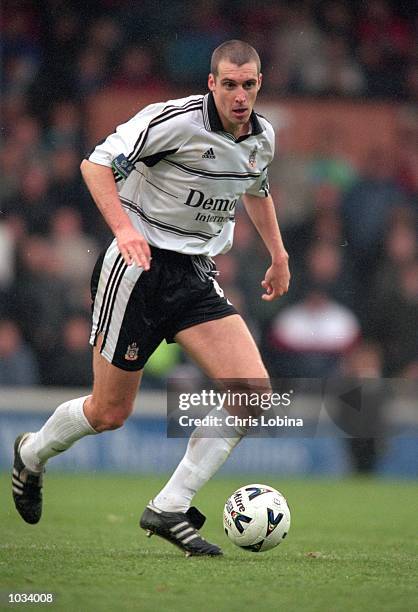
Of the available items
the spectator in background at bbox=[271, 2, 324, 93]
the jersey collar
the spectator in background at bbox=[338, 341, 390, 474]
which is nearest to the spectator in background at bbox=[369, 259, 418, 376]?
the spectator in background at bbox=[338, 341, 390, 474]

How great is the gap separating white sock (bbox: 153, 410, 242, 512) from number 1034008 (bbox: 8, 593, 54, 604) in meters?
1.29

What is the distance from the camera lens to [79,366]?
10539 millimetres

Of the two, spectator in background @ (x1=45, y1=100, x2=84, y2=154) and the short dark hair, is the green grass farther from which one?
spectator in background @ (x1=45, y1=100, x2=84, y2=154)

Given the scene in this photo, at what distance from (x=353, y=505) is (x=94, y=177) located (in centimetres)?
409

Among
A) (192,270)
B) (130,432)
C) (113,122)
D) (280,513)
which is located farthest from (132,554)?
(113,122)

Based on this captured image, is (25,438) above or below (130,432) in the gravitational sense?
above

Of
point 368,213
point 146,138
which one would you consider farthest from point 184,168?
point 368,213

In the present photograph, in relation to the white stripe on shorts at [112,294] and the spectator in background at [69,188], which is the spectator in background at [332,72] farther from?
the white stripe on shorts at [112,294]

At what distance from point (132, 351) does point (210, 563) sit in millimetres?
1006

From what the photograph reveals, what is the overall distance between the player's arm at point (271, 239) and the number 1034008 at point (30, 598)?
2.18m

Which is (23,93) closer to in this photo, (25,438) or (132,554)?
(25,438)

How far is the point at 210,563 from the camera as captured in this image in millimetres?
5055

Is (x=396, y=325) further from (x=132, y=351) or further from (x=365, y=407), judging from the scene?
(x=132, y=351)

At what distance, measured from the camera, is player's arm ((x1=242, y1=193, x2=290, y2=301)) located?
586 cm
